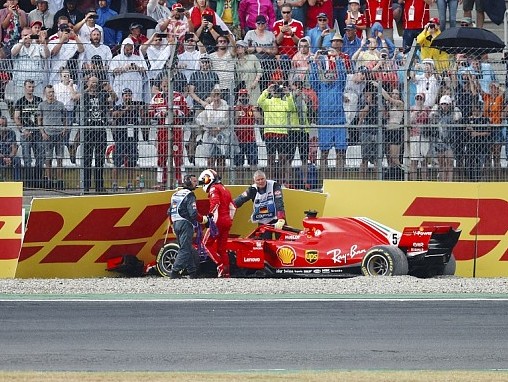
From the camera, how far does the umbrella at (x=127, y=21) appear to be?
19312mm

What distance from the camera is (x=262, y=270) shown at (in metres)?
16.0

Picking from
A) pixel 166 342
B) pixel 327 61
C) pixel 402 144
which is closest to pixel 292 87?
pixel 327 61

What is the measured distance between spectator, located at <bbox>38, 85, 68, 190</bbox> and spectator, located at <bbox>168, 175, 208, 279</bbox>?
5.28 feet

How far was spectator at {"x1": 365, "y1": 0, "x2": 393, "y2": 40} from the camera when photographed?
67.8ft

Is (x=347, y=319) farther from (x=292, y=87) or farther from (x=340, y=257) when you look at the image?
(x=292, y=87)

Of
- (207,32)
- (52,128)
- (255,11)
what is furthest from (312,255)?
(255,11)

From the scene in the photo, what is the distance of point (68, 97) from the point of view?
53.2 ft

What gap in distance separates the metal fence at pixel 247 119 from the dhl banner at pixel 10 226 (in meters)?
0.51

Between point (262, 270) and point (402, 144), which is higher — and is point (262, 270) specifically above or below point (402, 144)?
below

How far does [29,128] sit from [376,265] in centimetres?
472

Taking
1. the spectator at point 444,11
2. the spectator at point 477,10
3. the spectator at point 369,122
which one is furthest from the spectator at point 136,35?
the spectator at point 477,10

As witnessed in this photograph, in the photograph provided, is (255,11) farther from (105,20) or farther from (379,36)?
(105,20)

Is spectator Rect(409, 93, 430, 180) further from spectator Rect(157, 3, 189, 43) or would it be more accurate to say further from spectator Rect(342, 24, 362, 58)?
spectator Rect(157, 3, 189, 43)

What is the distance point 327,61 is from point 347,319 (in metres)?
5.41
